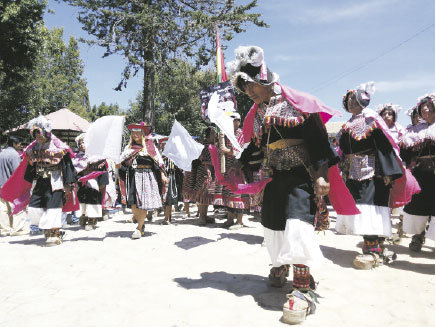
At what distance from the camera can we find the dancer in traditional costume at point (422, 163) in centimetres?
456

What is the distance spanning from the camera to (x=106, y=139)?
6.46 metres

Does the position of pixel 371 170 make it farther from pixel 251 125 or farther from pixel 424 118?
pixel 251 125

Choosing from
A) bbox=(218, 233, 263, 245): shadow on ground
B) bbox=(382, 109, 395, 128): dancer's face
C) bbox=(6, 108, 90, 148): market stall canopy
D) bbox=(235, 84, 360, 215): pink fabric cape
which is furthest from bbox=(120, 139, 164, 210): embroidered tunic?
bbox=(6, 108, 90, 148): market stall canopy

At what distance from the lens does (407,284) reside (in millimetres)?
3594

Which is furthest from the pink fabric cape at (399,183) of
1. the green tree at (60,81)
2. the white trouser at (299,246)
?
the green tree at (60,81)

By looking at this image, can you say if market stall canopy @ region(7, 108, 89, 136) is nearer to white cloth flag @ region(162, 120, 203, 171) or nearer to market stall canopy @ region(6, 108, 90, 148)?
market stall canopy @ region(6, 108, 90, 148)

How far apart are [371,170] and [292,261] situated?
6.94 feet

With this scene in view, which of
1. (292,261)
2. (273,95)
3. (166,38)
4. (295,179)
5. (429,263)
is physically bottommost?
(429,263)

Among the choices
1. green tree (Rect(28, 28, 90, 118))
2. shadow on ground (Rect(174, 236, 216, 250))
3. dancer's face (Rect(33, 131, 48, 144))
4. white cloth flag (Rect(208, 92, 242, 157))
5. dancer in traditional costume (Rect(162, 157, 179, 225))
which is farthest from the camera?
green tree (Rect(28, 28, 90, 118))

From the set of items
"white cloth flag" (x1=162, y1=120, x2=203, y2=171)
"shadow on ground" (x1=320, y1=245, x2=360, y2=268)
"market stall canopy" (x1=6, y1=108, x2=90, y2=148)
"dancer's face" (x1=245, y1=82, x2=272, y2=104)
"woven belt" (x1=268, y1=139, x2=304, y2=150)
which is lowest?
"shadow on ground" (x1=320, y1=245, x2=360, y2=268)

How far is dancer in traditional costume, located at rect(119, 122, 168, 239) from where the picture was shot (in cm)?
642

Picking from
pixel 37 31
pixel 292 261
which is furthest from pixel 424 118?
pixel 37 31

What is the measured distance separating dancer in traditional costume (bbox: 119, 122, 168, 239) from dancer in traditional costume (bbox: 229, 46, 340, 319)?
3684 mm

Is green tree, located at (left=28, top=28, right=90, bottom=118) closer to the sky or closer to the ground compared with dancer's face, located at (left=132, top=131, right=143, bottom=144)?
closer to the sky
